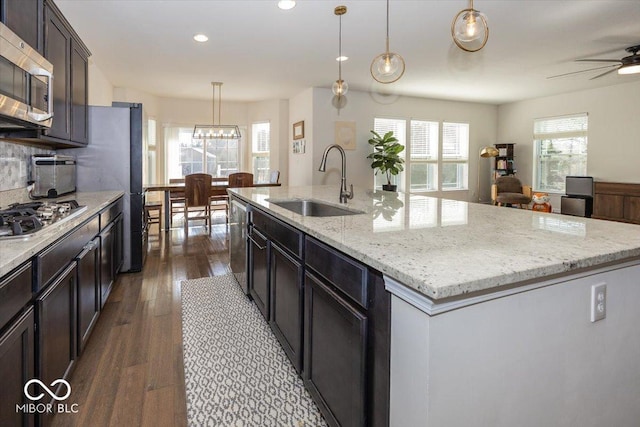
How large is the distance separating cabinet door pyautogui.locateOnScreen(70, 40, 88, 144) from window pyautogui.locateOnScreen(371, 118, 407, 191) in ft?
17.4

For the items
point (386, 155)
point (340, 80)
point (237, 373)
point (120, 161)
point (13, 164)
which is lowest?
point (237, 373)

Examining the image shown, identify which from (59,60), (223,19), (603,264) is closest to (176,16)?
(223,19)

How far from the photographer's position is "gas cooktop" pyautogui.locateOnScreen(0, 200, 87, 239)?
4.79 feet

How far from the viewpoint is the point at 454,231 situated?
4.87ft

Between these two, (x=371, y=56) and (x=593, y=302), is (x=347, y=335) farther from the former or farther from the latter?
(x=371, y=56)

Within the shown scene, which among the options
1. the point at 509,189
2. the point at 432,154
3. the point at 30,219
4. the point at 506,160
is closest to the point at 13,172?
the point at 30,219

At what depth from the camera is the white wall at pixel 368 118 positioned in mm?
6945

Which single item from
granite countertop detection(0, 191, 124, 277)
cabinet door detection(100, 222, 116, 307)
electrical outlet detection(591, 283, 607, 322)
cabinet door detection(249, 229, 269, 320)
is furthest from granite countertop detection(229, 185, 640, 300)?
cabinet door detection(100, 222, 116, 307)

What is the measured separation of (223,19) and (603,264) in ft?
12.8

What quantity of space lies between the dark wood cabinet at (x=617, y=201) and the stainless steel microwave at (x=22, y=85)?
324 inches

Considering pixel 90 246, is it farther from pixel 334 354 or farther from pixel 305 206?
pixel 334 354

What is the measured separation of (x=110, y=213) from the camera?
10.2 ft

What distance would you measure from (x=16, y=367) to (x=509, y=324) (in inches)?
61.6

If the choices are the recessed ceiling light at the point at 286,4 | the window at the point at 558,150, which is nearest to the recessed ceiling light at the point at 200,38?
the recessed ceiling light at the point at 286,4
